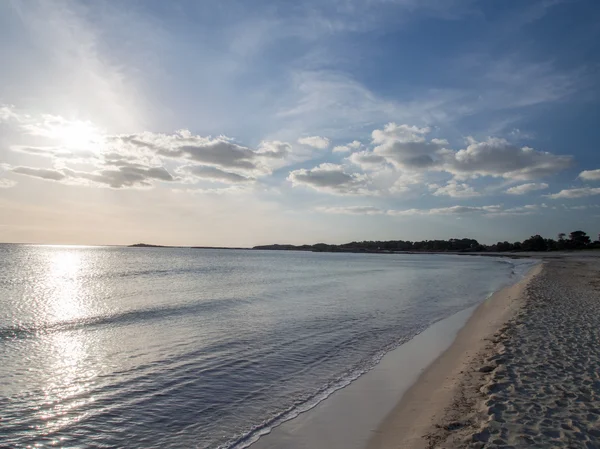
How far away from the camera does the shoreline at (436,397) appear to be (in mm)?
5961

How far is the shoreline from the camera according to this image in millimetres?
5961

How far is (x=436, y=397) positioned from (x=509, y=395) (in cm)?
136

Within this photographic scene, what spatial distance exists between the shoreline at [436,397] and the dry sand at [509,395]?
2cm

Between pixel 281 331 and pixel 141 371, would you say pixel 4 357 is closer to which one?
pixel 141 371

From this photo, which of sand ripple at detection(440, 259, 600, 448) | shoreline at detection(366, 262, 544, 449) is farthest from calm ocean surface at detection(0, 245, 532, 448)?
sand ripple at detection(440, 259, 600, 448)

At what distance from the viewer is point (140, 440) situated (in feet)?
20.6

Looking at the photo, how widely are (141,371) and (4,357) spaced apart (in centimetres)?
478

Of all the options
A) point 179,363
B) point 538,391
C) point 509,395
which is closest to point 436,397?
point 509,395

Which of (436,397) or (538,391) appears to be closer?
(538,391)

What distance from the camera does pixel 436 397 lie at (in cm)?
775

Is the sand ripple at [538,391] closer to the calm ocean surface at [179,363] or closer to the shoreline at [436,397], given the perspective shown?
the shoreline at [436,397]

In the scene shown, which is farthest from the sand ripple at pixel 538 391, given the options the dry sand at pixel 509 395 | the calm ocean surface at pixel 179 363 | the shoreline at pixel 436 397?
the calm ocean surface at pixel 179 363

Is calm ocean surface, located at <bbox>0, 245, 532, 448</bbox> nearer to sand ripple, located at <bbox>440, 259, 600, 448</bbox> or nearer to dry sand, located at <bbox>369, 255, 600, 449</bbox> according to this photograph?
dry sand, located at <bbox>369, 255, 600, 449</bbox>

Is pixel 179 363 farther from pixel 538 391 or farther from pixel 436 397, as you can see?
pixel 538 391
